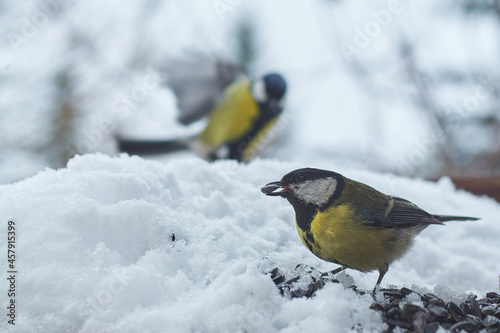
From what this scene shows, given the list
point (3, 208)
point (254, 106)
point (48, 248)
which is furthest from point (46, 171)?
point (254, 106)

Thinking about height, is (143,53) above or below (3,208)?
above

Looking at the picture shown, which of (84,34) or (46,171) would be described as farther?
(84,34)

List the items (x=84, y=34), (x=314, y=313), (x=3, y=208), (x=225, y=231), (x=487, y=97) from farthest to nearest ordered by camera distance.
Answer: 1. (x=487, y=97)
2. (x=84, y=34)
3. (x=225, y=231)
4. (x=3, y=208)
5. (x=314, y=313)

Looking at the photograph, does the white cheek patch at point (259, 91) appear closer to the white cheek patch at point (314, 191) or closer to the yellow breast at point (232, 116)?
the yellow breast at point (232, 116)

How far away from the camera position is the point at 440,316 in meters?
0.70

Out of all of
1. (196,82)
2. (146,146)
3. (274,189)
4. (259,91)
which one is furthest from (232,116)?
(274,189)

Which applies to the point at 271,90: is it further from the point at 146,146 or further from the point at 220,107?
the point at 146,146

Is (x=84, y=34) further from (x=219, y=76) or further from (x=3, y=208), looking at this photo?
(x=3, y=208)

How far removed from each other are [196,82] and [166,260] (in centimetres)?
189

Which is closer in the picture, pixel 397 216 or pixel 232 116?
pixel 397 216

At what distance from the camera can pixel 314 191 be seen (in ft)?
3.08

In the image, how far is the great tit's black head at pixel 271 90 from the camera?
7.77 feet

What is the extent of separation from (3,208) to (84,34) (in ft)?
5.77

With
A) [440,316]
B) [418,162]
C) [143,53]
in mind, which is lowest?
[418,162]
